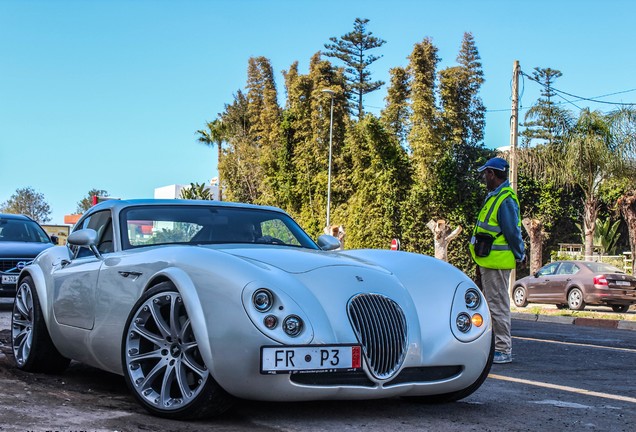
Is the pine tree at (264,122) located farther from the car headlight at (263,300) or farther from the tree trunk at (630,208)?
the car headlight at (263,300)

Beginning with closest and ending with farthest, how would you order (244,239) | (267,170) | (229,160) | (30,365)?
(244,239)
(30,365)
(267,170)
(229,160)

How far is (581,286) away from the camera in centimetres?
2342

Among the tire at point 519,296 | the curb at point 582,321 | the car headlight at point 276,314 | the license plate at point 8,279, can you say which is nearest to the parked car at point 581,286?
the tire at point 519,296

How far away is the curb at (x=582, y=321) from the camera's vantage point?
16.6 m

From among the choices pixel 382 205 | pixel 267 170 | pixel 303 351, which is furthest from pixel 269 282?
pixel 267 170

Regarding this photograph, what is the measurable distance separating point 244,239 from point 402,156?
39.7m

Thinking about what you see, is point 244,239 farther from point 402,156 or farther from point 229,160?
point 229,160

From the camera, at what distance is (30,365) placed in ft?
21.0

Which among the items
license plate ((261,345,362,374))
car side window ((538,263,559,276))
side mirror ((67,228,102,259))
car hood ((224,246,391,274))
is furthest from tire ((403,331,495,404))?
car side window ((538,263,559,276))

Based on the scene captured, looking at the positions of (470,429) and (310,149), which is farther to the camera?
(310,149)

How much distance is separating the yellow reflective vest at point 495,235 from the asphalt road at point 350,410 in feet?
4.20

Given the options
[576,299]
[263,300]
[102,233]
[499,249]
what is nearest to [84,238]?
[102,233]

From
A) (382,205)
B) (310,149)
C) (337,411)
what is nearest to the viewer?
(337,411)

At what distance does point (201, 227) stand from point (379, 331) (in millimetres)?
1785
